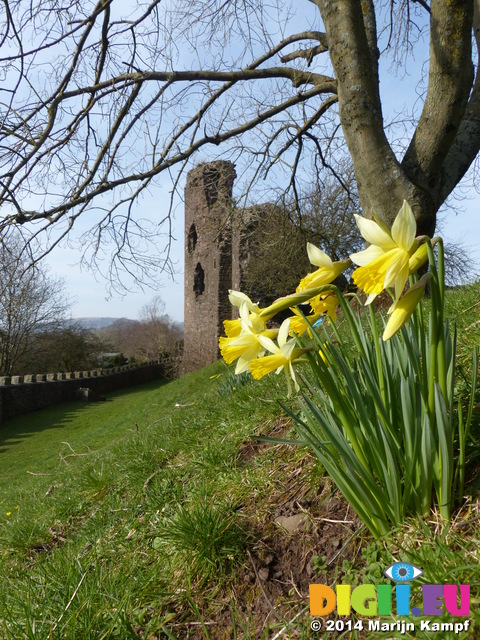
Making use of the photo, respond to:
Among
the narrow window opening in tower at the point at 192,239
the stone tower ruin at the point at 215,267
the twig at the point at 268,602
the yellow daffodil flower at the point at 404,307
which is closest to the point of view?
the yellow daffodil flower at the point at 404,307

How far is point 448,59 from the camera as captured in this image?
175 inches

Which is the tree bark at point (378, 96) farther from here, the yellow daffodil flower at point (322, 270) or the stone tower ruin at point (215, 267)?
the stone tower ruin at point (215, 267)

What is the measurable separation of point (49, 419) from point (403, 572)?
52.1 ft

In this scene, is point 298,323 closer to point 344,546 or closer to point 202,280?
point 344,546

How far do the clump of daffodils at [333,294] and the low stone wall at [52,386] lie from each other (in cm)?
1673

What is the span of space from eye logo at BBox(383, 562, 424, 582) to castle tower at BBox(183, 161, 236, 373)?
15.4 metres

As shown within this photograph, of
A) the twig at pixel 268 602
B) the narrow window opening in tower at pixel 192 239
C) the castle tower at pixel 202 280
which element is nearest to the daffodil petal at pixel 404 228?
the twig at pixel 268 602

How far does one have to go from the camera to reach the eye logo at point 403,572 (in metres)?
1.10

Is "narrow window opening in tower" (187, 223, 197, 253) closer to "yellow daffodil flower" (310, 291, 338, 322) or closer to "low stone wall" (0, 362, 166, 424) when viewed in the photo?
"low stone wall" (0, 362, 166, 424)

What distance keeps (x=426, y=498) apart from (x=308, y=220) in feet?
41.2

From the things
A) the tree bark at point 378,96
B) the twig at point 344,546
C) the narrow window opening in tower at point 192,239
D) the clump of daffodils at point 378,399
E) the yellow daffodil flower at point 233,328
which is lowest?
the twig at point 344,546

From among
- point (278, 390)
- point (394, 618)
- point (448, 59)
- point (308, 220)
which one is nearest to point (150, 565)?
point (394, 618)

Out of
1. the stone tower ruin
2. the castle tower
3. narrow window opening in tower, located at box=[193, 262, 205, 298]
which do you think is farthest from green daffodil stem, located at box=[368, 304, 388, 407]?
narrow window opening in tower, located at box=[193, 262, 205, 298]

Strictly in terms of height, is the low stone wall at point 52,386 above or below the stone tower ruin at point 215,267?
below
